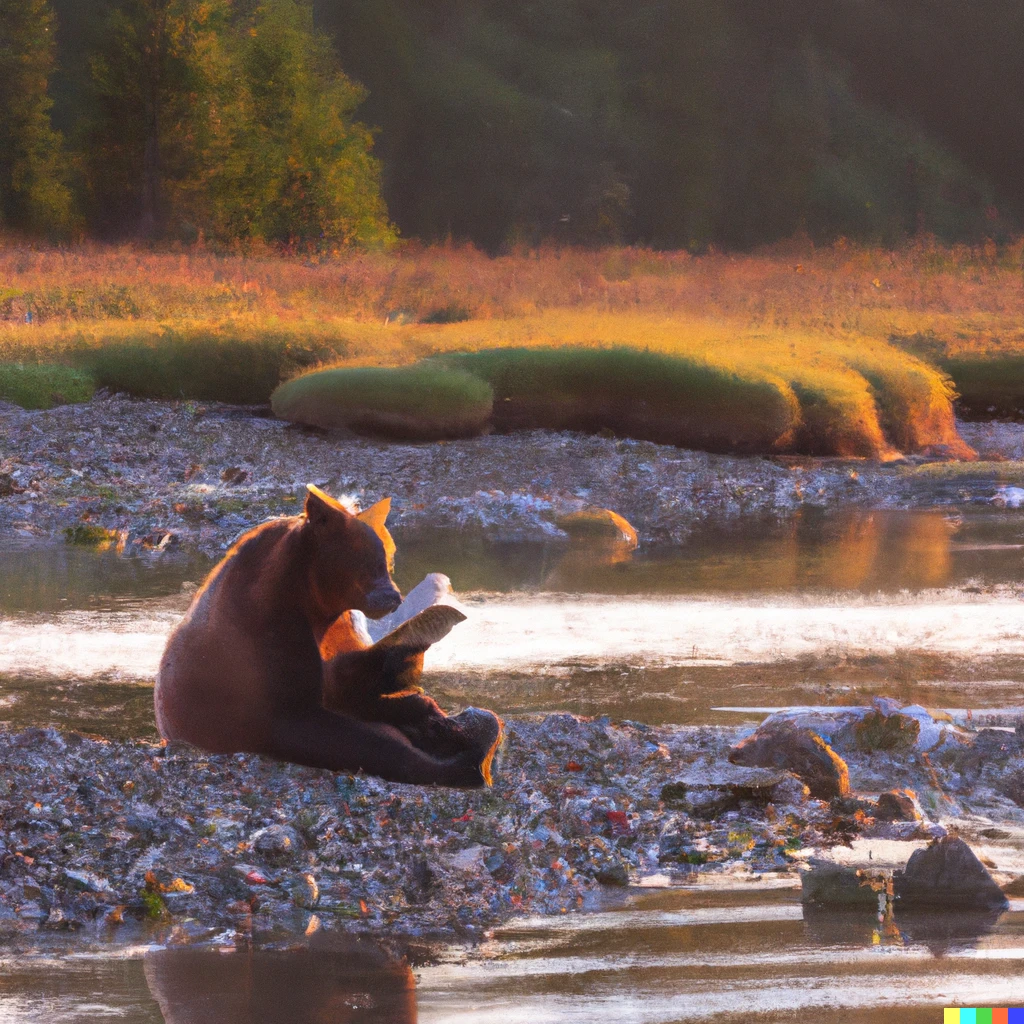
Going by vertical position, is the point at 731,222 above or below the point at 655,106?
below

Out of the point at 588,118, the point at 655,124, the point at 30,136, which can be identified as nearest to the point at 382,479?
the point at 30,136

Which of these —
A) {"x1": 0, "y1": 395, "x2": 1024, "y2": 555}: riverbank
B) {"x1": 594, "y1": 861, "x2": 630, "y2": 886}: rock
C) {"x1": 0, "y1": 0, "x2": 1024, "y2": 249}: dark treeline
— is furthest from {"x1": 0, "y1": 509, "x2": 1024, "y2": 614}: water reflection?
{"x1": 0, "y1": 0, "x2": 1024, "y2": 249}: dark treeline

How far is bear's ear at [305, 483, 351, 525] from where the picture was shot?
495cm

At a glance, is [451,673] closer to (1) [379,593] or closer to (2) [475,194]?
(1) [379,593]

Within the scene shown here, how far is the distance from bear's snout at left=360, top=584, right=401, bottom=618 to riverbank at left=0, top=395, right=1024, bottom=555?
6.65 meters

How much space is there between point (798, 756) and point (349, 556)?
6.41ft

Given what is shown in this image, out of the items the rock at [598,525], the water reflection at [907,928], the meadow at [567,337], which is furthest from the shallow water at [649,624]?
the meadow at [567,337]

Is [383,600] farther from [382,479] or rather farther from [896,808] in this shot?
[382,479]

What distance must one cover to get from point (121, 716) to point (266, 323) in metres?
12.9

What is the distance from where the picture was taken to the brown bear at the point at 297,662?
5004 mm

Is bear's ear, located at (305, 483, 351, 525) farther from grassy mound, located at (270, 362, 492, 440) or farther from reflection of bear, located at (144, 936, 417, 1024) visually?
grassy mound, located at (270, 362, 492, 440)

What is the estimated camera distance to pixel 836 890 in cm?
472

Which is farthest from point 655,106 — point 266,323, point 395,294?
point 266,323

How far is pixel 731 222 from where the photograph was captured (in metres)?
54.0
